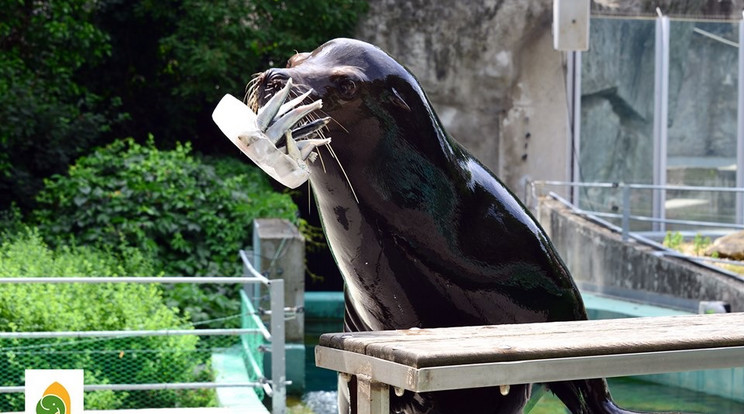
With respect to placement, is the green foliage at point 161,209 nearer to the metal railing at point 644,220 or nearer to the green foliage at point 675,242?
the metal railing at point 644,220

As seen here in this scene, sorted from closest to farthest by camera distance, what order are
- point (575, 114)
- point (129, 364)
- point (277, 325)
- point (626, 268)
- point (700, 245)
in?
point (277, 325) → point (129, 364) → point (626, 268) → point (700, 245) → point (575, 114)

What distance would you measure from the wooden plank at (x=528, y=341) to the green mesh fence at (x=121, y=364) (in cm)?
391

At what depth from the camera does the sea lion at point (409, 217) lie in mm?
2939

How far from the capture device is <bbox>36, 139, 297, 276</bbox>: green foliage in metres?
10.2

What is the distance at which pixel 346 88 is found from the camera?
116 inches

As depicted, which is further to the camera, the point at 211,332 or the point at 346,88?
the point at 211,332

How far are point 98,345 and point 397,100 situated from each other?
452 centimetres

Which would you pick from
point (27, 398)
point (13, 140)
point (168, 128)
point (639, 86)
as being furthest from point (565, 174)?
point (27, 398)

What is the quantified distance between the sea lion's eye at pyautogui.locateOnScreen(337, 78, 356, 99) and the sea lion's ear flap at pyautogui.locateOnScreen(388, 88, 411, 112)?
0.37 ft

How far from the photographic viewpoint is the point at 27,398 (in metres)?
3.80

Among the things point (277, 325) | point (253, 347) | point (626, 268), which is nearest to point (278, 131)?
point (277, 325)

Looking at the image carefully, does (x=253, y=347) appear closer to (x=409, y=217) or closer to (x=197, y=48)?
(x=409, y=217)

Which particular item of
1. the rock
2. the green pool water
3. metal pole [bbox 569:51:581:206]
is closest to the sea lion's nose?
the green pool water

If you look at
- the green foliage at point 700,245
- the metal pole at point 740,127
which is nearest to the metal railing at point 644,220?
the green foliage at point 700,245
